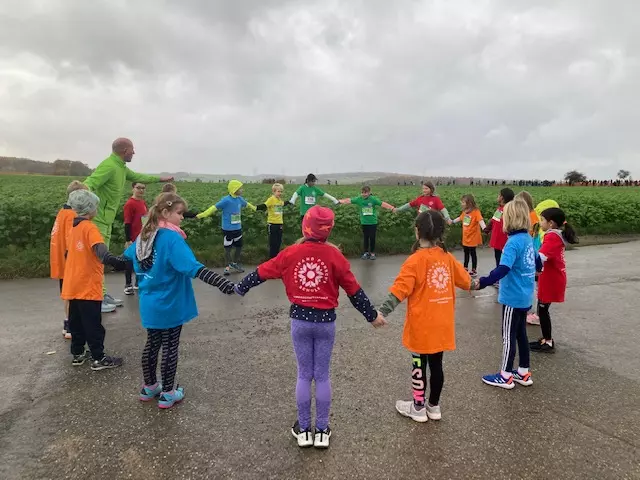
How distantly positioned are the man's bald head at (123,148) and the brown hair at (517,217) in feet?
17.4

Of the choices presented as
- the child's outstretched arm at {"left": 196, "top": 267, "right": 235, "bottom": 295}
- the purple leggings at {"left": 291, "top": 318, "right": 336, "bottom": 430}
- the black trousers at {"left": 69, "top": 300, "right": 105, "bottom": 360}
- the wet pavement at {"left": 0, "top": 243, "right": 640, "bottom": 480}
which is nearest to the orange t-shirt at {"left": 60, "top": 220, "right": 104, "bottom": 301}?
the black trousers at {"left": 69, "top": 300, "right": 105, "bottom": 360}

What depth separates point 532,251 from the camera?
439 centimetres

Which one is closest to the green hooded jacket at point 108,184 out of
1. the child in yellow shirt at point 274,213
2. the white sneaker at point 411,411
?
the child in yellow shirt at point 274,213

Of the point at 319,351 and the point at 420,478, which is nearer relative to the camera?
the point at 420,478

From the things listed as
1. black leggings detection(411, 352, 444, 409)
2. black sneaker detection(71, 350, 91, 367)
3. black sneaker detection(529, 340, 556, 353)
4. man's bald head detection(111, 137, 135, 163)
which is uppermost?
man's bald head detection(111, 137, 135, 163)

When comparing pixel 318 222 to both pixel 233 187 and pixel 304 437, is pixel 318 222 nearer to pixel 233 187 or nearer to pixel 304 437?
pixel 304 437

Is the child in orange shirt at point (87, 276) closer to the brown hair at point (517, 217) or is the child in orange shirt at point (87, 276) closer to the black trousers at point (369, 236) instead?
the brown hair at point (517, 217)

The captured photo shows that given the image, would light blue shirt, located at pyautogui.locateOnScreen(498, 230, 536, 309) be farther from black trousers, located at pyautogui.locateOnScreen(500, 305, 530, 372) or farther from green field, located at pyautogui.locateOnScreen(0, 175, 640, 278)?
green field, located at pyautogui.locateOnScreen(0, 175, 640, 278)

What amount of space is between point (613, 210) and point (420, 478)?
67.9ft

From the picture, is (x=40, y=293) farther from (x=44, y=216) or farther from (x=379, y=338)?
(x=379, y=338)

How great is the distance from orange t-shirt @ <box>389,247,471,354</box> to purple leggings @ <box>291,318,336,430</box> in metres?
0.69

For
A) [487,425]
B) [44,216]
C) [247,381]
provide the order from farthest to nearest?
[44,216], [247,381], [487,425]

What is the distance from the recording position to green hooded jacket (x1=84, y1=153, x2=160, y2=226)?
616cm

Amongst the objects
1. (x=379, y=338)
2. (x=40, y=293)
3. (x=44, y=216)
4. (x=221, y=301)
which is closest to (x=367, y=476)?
(x=379, y=338)
